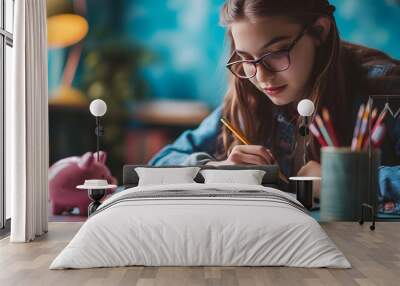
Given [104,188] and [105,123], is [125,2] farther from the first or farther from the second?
[104,188]

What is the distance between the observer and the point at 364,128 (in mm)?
7820

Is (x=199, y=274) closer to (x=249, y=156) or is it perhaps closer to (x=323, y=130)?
(x=249, y=156)

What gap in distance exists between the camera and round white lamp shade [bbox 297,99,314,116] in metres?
7.46

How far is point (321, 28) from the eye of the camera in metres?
7.81

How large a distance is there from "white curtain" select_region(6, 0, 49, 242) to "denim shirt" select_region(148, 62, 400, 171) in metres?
1.74

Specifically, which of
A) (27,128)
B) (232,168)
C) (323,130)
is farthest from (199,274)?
(323,130)

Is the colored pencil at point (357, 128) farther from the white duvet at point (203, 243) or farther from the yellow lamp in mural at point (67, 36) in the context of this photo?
the yellow lamp in mural at point (67, 36)

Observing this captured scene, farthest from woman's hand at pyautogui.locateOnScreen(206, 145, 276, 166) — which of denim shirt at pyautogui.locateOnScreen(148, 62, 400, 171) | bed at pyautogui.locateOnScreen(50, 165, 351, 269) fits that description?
bed at pyautogui.locateOnScreen(50, 165, 351, 269)

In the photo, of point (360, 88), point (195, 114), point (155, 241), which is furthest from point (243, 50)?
point (155, 241)

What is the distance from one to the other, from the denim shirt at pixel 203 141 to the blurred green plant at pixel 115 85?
21.2 inches

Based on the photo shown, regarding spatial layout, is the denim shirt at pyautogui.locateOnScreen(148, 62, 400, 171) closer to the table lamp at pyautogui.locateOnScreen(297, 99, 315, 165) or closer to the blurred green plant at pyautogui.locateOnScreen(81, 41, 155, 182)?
the table lamp at pyautogui.locateOnScreen(297, 99, 315, 165)

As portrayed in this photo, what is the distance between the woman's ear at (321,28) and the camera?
7789mm

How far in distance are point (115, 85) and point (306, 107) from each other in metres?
2.46

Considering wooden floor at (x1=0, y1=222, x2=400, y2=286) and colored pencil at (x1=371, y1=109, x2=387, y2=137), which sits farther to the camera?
colored pencil at (x1=371, y1=109, x2=387, y2=137)
